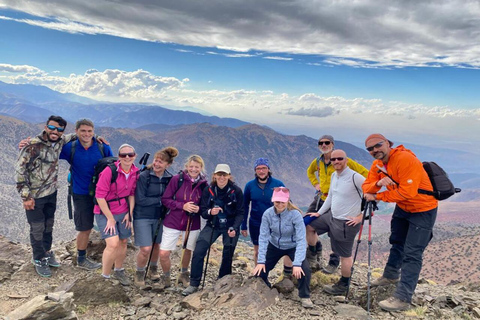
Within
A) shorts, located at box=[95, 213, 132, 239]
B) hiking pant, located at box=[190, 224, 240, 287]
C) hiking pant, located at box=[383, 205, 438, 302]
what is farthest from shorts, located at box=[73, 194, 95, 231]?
hiking pant, located at box=[383, 205, 438, 302]

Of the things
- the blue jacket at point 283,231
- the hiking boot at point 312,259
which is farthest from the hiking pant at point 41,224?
the hiking boot at point 312,259

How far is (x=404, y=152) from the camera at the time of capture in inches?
249

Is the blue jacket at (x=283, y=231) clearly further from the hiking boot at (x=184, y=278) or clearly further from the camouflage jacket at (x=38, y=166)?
the camouflage jacket at (x=38, y=166)

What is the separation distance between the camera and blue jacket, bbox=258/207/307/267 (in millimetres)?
6820

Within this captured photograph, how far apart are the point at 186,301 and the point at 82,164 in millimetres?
4272

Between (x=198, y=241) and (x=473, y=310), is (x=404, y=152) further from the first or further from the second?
(x=198, y=241)

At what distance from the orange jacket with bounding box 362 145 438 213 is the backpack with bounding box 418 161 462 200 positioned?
3.2 inches

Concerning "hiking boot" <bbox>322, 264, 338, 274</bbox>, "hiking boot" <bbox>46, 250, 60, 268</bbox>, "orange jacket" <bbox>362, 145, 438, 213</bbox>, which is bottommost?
"hiking boot" <bbox>46, 250, 60, 268</bbox>

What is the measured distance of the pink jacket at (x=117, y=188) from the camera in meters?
7.08

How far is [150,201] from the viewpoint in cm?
757

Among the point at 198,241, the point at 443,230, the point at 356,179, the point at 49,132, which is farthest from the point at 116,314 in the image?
the point at 443,230

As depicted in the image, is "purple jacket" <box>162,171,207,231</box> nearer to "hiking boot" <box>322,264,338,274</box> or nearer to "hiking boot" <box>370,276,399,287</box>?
"hiking boot" <box>322,264,338,274</box>

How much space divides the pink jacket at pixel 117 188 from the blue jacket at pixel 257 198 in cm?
288

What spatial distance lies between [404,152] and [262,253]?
3708 millimetres
